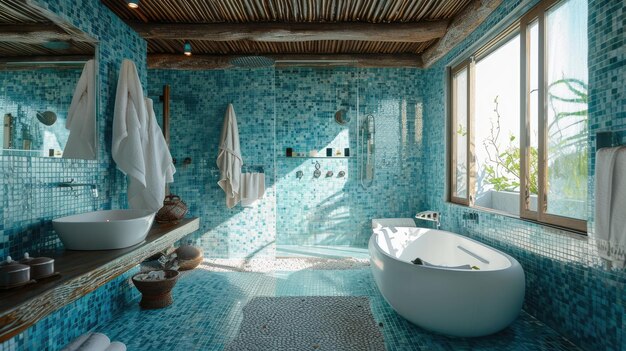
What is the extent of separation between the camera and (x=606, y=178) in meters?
1.81

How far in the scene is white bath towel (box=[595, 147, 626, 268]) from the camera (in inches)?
67.9

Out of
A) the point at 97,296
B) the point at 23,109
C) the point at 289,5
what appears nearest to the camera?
the point at 23,109

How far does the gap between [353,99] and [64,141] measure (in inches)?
135

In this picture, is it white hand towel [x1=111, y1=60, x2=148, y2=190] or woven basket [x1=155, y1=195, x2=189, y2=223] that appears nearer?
white hand towel [x1=111, y1=60, x2=148, y2=190]

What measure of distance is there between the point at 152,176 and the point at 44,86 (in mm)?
876

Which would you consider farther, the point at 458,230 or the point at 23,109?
the point at 458,230

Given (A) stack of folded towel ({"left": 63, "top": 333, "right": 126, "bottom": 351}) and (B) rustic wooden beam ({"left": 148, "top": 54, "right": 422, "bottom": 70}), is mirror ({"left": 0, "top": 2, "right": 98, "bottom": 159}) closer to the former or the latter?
(A) stack of folded towel ({"left": 63, "top": 333, "right": 126, "bottom": 351})

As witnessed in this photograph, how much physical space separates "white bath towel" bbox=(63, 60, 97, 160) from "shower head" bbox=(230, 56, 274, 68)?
6.31ft

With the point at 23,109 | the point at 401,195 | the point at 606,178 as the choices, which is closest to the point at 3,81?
the point at 23,109

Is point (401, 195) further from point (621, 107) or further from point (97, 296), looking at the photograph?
point (97, 296)

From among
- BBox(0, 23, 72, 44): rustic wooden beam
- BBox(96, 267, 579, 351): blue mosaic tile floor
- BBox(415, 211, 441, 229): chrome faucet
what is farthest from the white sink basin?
BBox(415, 211, 441, 229): chrome faucet

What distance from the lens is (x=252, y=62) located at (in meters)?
4.29

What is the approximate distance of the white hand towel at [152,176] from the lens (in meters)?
2.69

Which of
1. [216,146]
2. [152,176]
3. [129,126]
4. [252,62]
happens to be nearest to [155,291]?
[152,176]
